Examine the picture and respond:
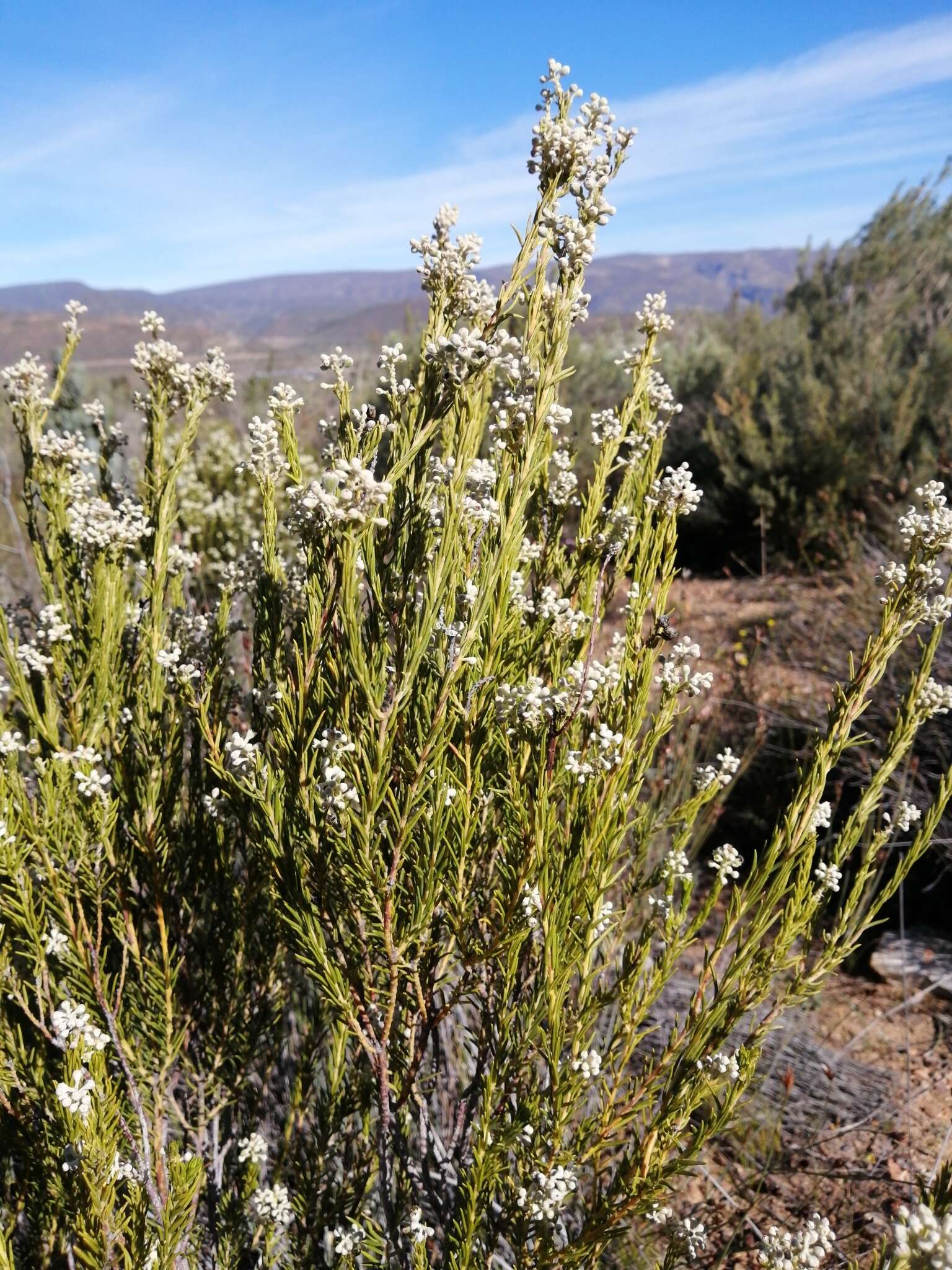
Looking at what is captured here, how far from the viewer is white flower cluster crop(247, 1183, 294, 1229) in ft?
6.10

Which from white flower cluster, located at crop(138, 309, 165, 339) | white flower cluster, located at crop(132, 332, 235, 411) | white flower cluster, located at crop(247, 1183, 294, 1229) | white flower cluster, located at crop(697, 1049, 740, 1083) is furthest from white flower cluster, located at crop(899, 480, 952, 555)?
white flower cluster, located at crop(247, 1183, 294, 1229)

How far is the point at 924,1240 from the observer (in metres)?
0.93

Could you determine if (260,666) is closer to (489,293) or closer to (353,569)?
(353,569)

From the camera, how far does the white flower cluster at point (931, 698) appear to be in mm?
1465

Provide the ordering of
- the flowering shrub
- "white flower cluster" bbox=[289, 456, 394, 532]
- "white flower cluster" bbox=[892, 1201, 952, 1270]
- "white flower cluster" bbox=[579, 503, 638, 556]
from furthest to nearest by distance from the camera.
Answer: "white flower cluster" bbox=[579, 503, 638, 556]
the flowering shrub
"white flower cluster" bbox=[289, 456, 394, 532]
"white flower cluster" bbox=[892, 1201, 952, 1270]

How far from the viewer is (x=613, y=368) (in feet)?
46.2

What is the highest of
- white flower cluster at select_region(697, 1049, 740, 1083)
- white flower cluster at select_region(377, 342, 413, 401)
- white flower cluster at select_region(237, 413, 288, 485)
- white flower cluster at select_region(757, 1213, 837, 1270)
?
white flower cluster at select_region(377, 342, 413, 401)

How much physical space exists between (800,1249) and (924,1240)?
596mm

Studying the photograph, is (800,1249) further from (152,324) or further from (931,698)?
(152,324)

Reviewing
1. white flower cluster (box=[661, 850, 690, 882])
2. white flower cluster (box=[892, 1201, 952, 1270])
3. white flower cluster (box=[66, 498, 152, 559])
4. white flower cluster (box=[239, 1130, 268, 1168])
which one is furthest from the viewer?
white flower cluster (box=[239, 1130, 268, 1168])

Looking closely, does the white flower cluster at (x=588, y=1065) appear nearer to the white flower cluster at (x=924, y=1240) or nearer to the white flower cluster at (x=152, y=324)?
→ the white flower cluster at (x=924, y=1240)

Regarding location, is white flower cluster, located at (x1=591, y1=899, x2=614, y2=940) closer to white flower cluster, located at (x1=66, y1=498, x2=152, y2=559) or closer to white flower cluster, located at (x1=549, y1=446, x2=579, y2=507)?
white flower cluster, located at (x1=549, y1=446, x2=579, y2=507)

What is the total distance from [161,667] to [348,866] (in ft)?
2.61

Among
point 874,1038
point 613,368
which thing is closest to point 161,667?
point 874,1038
